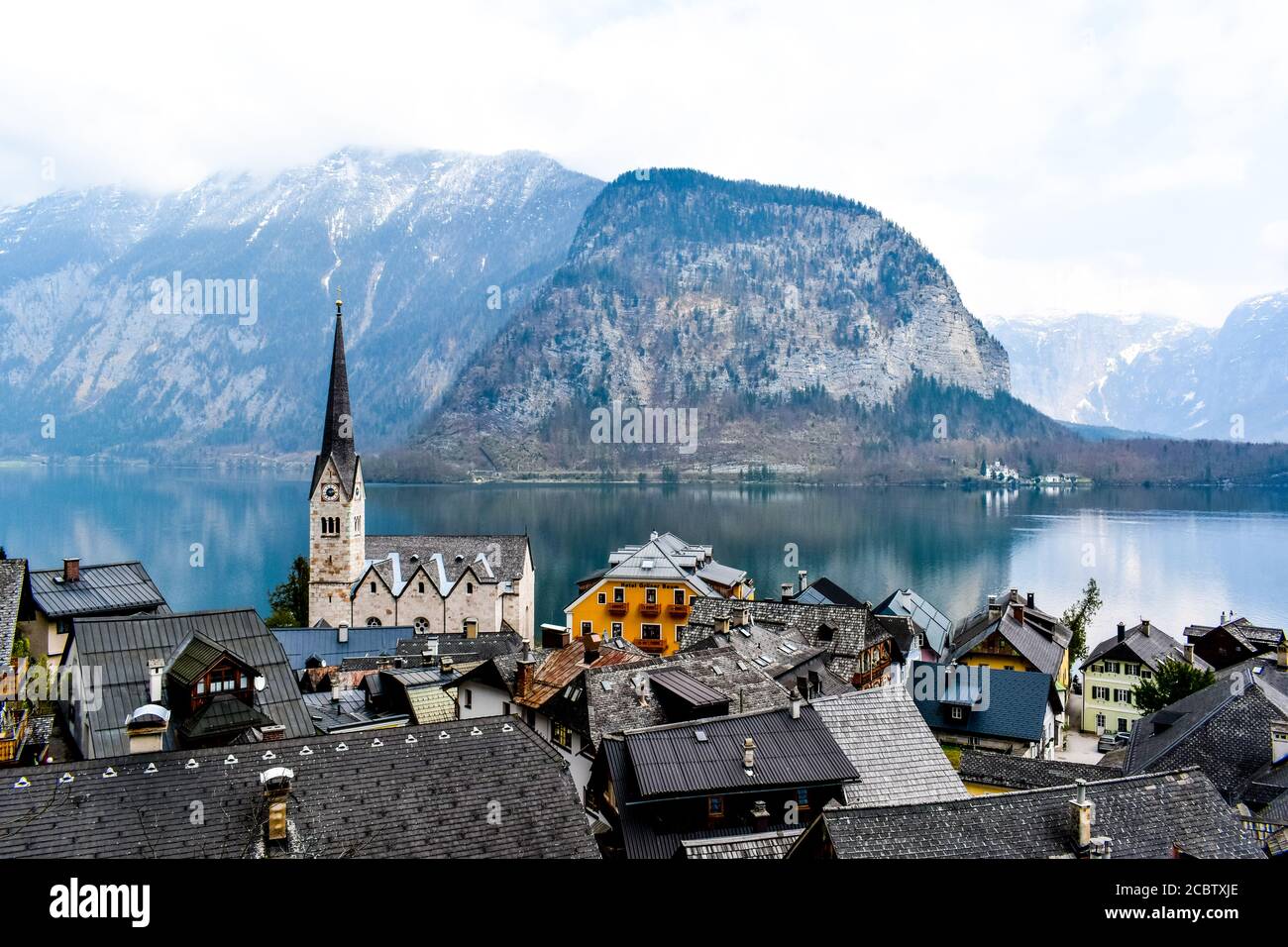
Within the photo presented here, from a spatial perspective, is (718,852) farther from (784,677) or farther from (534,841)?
(784,677)

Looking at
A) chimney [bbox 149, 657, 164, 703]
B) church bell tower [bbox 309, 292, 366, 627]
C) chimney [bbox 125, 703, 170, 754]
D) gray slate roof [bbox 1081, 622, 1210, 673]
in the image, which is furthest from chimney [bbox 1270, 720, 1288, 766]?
church bell tower [bbox 309, 292, 366, 627]

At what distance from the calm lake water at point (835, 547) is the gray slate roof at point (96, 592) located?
41.5 metres

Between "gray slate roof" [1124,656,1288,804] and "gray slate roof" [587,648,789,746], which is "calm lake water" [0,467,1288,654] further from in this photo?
"gray slate roof" [1124,656,1288,804]

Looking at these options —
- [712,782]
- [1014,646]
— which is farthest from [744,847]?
[1014,646]

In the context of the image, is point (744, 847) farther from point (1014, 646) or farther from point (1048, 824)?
point (1014, 646)

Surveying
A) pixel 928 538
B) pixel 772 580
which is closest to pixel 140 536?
pixel 772 580

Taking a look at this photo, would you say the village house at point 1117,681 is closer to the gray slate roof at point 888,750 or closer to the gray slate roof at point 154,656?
the gray slate roof at point 888,750

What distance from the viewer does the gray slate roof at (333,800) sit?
14.1 m

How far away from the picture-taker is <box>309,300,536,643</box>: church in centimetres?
6003
